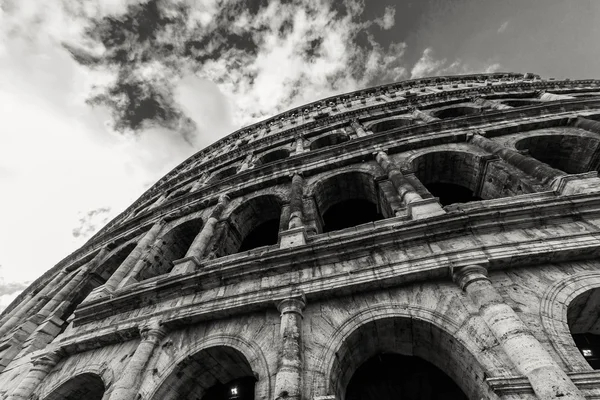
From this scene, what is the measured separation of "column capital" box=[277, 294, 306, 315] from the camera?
540 centimetres

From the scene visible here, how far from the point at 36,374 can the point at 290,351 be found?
21.7 feet

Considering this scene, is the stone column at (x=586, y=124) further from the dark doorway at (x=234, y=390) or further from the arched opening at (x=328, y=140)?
the dark doorway at (x=234, y=390)

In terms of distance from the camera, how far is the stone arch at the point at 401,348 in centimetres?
439

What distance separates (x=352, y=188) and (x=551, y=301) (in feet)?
21.2

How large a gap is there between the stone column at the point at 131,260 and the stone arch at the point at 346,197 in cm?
611

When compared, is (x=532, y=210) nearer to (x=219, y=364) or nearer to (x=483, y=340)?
(x=483, y=340)

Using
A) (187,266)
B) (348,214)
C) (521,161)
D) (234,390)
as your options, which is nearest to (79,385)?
(187,266)

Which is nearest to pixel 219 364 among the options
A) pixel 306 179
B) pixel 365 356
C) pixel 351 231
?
pixel 365 356

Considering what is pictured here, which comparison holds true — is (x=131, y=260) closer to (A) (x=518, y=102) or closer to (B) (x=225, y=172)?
(B) (x=225, y=172)

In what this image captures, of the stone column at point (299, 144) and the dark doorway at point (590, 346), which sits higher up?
the stone column at point (299, 144)

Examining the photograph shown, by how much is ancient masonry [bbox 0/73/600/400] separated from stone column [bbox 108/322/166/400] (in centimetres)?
3

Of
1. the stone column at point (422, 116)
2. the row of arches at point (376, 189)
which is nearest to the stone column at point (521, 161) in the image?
the row of arches at point (376, 189)

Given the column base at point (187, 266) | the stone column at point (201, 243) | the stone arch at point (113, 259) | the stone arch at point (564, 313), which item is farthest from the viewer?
the stone arch at point (113, 259)

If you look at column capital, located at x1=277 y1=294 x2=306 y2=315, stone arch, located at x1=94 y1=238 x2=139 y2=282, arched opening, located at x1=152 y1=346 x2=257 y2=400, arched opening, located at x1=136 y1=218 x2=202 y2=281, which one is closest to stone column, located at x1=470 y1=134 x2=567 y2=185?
column capital, located at x1=277 y1=294 x2=306 y2=315
